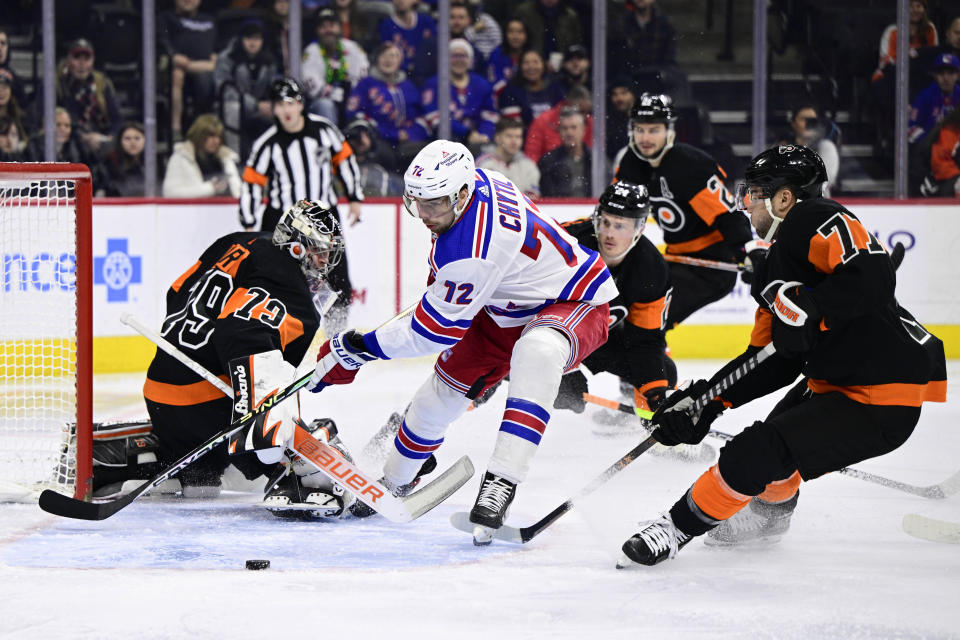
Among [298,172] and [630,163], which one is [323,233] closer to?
[630,163]

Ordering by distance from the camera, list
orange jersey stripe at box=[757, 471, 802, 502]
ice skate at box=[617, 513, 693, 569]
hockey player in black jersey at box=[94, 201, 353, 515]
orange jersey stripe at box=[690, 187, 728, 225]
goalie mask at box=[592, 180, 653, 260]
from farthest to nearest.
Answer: orange jersey stripe at box=[690, 187, 728, 225]
goalie mask at box=[592, 180, 653, 260]
hockey player in black jersey at box=[94, 201, 353, 515]
orange jersey stripe at box=[757, 471, 802, 502]
ice skate at box=[617, 513, 693, 569]

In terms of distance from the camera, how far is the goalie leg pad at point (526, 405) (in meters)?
2.72

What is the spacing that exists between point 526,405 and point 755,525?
2.04 feet

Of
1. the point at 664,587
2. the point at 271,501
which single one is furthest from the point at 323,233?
the point at 664,587

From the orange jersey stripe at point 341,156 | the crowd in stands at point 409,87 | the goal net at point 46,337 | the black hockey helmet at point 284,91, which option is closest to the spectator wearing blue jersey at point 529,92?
the crowd in stands at point 409,87

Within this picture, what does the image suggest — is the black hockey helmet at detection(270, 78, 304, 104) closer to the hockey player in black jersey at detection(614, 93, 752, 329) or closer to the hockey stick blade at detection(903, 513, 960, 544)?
the hockey player in black jersey at detection(614, 93, 752, 329)

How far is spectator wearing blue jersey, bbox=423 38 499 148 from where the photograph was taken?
6.24m

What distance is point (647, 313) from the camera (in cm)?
390

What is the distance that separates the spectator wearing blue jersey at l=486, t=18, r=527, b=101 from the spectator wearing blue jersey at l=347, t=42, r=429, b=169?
0.43 meters

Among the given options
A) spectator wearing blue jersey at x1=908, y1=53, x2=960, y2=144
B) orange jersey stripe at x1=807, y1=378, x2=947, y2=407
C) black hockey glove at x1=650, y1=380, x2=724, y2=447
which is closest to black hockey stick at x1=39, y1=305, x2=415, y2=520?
black hockey glove at x1=650, y1=380, x2=724, y2=447

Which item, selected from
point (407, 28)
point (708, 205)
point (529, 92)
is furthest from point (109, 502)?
point (529, 92)

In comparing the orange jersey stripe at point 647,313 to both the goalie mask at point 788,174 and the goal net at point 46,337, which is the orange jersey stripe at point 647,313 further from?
the goal net at point 46,337

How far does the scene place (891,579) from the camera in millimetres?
2564

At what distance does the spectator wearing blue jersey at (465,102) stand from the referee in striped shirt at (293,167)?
0.63m
